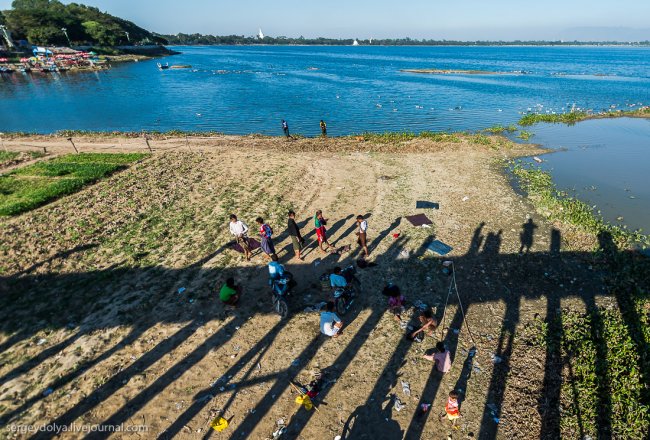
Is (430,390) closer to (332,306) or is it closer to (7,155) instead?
(332,306)

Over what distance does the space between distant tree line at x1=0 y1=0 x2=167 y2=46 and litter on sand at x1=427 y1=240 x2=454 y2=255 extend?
167191mm

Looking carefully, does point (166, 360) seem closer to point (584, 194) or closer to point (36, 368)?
point (36, 368)

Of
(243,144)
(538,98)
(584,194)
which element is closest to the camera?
(584,194)

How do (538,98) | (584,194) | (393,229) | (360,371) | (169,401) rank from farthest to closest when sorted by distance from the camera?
(538,98)
(584,194)
(393,229)
(360,371)
(169,401)

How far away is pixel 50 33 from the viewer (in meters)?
A: 120

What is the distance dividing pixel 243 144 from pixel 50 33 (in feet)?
487

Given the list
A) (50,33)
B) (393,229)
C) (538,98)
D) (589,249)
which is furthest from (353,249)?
(50,33)

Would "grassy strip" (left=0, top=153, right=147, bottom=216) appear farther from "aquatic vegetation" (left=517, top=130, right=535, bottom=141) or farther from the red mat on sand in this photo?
"aquatic vegetation" (left=517, top=130, right=535, bottom=141)

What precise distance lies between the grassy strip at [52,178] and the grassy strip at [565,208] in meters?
25.4

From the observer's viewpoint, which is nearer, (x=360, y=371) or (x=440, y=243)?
(x=360, y=371)

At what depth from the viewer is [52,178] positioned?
20016mm

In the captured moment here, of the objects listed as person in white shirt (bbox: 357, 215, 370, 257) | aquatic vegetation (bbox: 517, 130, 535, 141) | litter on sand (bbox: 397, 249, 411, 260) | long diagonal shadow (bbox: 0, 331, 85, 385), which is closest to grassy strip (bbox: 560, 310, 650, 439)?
litter on sand (bbox: 397, 249, 411, 260)

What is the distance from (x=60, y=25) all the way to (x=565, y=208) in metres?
180

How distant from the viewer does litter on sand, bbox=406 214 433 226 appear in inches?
570
